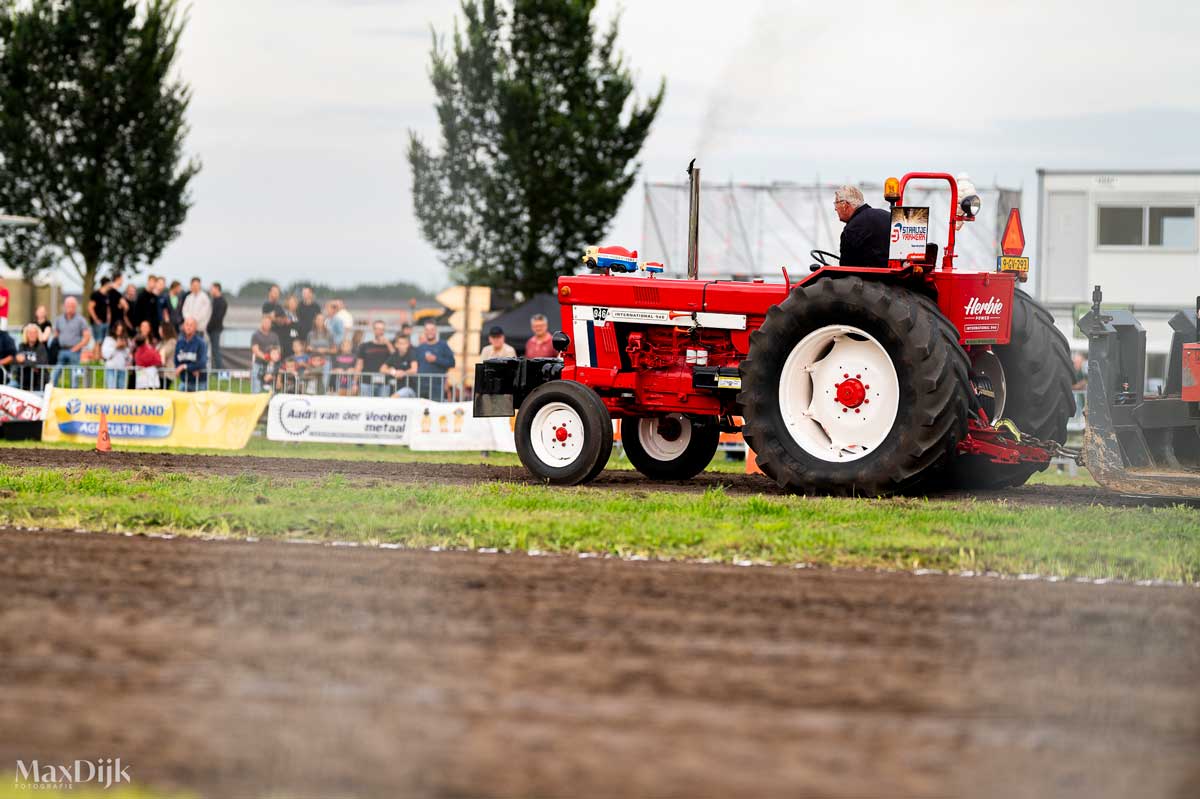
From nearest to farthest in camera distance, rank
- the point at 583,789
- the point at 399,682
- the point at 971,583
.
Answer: the point at 583,789 → the point at 399,682 → the point at 971,583

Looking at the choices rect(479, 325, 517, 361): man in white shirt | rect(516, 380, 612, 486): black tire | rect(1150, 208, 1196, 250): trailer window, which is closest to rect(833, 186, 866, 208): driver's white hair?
rect(516, 380, 612, 486): black tire

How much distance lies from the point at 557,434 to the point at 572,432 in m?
0.12

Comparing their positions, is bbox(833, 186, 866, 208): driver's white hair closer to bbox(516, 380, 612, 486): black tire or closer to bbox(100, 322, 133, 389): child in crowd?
bbox(516, 380, 612, 486): black tire

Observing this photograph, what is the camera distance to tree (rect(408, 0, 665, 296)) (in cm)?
3055

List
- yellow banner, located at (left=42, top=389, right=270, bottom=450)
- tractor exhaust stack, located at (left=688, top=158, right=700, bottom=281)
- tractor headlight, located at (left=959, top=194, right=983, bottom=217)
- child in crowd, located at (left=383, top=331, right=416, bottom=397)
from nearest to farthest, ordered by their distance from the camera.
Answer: tractor headlight, located at (left=959, top=194, right=983, bottom=217) → tractor exhaust stack, located at (left=688, top=158, right=700, bottom=281) → yellow banner, located at (left=42, top=389, right=270, bottom=450) → child in crowd, located at (left=383, top=331, right=416, bottom=397)

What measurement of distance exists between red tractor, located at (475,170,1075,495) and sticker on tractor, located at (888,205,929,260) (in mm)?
25

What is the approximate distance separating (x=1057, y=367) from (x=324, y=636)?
7.05m

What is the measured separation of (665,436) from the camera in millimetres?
12023

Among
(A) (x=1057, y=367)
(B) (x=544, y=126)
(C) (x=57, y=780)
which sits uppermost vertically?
(B) (x=544, y=126)

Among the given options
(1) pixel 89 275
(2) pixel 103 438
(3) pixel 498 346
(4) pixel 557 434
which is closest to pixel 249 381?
(2) pixel 103 438

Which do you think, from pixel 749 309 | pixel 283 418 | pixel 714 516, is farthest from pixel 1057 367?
pixel 283 418

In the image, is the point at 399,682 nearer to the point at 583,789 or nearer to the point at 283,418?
the point at 583,789

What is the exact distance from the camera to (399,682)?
174 inches

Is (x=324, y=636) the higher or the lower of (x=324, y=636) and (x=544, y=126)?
the lower
